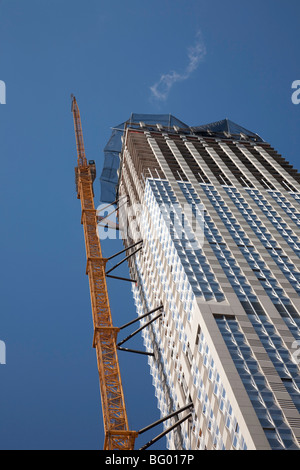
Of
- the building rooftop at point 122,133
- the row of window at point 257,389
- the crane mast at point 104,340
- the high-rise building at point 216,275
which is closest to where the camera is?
the row of window at point 257,389

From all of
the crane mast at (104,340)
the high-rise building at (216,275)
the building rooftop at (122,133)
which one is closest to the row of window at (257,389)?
the high-rise building at (216,275)

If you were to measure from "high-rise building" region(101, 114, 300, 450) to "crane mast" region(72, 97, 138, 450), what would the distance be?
757cm

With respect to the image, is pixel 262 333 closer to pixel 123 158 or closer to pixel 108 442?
pixel 108 442

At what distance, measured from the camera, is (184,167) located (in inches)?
4857

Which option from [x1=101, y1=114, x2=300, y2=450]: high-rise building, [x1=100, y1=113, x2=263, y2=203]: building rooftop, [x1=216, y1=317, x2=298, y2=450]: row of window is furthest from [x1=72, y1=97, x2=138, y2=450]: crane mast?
[x1=100, y1=113, x2=263, y2=203]: building rooftop

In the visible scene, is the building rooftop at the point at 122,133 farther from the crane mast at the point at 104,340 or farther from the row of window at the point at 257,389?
the row of window at the point at 257,389

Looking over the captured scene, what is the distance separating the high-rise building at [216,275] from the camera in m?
63.4

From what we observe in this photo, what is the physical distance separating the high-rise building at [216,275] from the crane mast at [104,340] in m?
7.57

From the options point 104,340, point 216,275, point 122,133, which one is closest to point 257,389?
point 216,275

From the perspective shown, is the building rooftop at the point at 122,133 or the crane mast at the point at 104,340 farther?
the building rooftop at the point at 122,133

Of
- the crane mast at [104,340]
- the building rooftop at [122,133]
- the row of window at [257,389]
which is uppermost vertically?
the building rooftop at [122,133]

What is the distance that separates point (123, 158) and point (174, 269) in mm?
61958

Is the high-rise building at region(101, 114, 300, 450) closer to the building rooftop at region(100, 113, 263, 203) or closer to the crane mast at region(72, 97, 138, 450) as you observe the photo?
the building rooftop at region(100, 113, 263, 203)

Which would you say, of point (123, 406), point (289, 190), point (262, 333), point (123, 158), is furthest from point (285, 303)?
point (123, 158)
